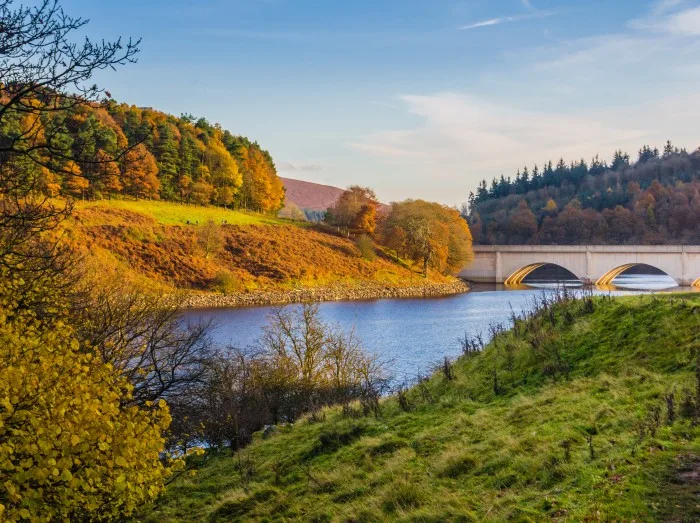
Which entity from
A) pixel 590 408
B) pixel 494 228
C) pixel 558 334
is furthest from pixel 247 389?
pixel 494 228

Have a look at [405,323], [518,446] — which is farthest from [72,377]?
[405,323]

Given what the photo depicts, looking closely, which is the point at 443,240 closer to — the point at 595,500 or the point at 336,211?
the point at 336,211

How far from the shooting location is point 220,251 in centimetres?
8794

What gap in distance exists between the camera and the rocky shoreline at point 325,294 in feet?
235

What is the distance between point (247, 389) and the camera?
72.0 ft

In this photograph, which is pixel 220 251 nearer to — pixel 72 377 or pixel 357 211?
pixel 357 211

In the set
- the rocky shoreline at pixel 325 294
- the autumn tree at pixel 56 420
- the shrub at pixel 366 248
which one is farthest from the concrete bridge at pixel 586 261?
the autumn tree at pixel 56 420

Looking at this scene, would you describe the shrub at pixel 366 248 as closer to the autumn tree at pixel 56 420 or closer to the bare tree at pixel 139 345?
the bare tree at pixel 139 345

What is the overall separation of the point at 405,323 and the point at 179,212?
57075 mm

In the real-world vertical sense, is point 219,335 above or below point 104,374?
below

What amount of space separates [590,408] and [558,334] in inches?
240

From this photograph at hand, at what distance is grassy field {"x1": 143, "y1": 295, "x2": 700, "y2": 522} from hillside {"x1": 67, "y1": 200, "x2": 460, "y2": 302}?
192 feet

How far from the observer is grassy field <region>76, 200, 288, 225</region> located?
299ft

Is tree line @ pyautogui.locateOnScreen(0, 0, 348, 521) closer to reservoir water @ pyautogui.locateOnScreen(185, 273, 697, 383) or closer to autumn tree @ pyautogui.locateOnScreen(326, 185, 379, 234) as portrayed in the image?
reservoir water @ pyautogui.locateOnScreen(185, 273, 697, 383)
